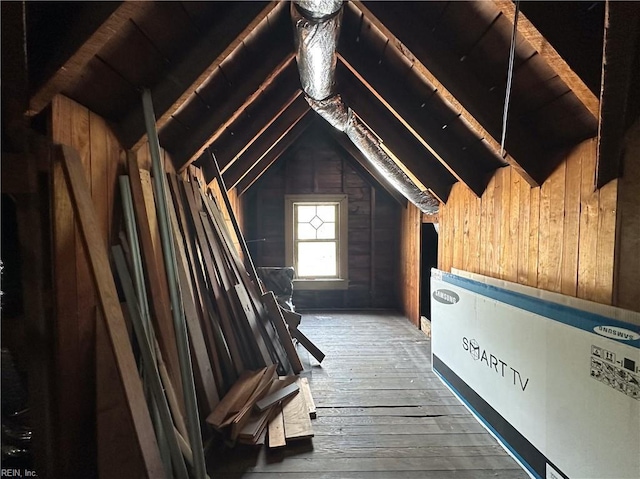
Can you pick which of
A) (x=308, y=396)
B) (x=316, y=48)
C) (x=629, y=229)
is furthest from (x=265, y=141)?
(x=629, y=229)

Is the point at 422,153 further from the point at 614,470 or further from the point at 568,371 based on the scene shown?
the point at 614,470

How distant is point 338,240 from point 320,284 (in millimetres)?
787

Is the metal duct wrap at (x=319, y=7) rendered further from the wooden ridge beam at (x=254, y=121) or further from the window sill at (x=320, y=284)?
the window sill at (x=320, y=284)

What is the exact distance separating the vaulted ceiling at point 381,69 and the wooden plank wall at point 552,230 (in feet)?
0.37

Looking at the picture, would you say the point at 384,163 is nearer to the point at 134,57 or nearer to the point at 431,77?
the point at 431,77

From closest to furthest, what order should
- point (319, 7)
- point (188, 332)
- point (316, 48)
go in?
point (319, 7), point (316, 48), point (188, 332)

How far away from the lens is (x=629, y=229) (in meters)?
1.18

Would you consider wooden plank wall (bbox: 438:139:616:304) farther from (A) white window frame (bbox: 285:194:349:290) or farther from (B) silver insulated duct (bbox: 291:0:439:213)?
(A) white window frame (bbox: 285:194:349:290)

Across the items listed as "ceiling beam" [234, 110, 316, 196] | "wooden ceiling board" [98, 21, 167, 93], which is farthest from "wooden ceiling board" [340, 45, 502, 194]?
"ceiling beam" [234, 110, 316, 196]

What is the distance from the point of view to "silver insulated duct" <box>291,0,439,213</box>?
147 centimetres

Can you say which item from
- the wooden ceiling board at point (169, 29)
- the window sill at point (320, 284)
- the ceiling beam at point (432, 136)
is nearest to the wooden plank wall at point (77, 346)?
the wooden ceiling board at point (169, 29)

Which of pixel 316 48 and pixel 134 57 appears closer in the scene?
pixel 134 57

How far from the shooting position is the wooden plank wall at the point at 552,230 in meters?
1.29

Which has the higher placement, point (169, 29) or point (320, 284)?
point (169, 29)
